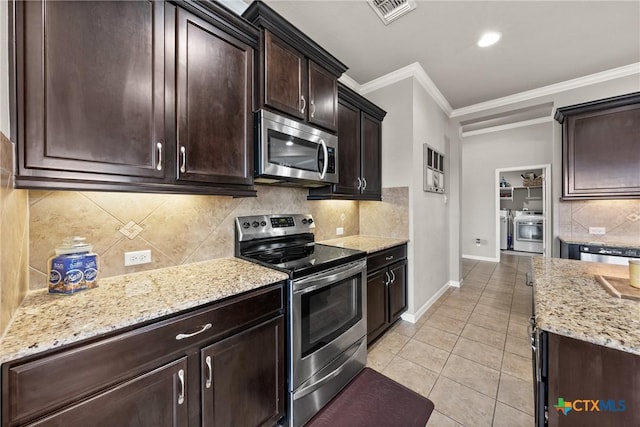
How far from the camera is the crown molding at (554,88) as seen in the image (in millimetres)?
2811

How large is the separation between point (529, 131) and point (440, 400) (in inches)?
234

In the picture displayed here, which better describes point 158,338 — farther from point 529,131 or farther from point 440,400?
point 529,131

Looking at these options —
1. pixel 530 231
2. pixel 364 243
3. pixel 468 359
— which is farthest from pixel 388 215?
pixel 530 231

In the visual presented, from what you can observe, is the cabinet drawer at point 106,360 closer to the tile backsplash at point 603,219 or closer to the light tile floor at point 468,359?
the light tile floor at point 468,359

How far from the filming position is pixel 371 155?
2.85m

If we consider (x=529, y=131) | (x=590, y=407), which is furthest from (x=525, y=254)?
(x=590, y=407)

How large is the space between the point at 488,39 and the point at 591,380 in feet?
9.24

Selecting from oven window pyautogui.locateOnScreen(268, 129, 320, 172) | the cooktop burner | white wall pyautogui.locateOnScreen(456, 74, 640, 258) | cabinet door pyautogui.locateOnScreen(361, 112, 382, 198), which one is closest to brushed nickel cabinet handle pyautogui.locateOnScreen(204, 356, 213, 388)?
the cooktop burner

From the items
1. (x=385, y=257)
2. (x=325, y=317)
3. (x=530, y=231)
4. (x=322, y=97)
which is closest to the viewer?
(x=325, y=317)

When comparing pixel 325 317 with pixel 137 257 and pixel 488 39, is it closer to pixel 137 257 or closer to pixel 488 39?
pixel 137 257

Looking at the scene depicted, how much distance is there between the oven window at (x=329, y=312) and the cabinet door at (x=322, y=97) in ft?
4.32

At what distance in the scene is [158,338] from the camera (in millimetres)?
960

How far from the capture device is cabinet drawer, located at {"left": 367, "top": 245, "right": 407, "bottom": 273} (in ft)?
7.36

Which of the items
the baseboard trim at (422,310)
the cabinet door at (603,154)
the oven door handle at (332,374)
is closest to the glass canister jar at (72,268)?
the oven door handle at (332,374)
